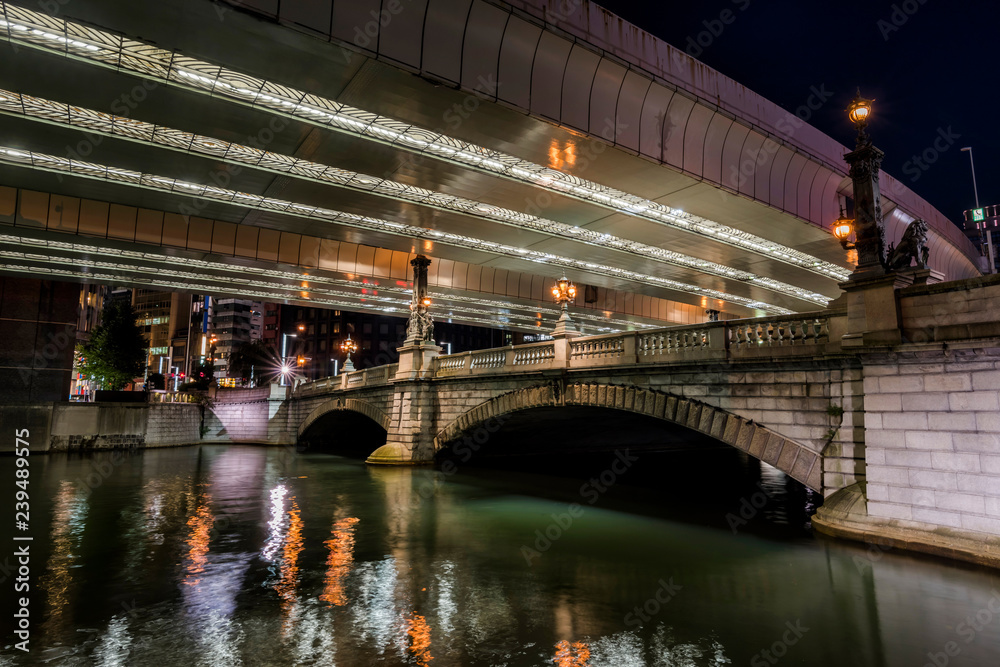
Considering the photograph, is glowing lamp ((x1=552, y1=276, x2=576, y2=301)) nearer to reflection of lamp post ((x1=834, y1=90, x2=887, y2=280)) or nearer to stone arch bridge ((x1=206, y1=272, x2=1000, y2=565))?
stone arch bridge ((x1=206, y1=272, x2=1000, y2=565))

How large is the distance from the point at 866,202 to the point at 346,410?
30829 millimetres

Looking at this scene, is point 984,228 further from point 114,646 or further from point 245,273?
point 114,646

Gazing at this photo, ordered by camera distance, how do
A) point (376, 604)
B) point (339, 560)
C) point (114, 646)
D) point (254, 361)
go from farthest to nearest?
1. point (254, 361)
2. point (339, 560)
3. point (376, 604)
4. point (114, 646)

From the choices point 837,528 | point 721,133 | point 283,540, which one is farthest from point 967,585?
point 721,133

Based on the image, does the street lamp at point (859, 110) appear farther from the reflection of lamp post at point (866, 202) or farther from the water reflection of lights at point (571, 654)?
the water reflection of lights at point (571, 654)

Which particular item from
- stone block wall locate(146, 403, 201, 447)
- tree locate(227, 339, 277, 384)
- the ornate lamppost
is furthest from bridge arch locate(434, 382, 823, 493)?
tree locate(227, 339, 277, 384)

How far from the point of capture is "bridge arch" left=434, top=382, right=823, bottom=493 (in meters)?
12.0

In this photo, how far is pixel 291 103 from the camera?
13.2m

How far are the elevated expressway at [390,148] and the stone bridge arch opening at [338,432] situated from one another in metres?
13.5

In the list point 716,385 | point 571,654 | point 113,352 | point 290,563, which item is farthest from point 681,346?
point 113,352

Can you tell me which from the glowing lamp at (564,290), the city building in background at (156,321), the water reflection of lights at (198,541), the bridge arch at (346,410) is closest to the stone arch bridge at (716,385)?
the glowing lamp at (564,290)
